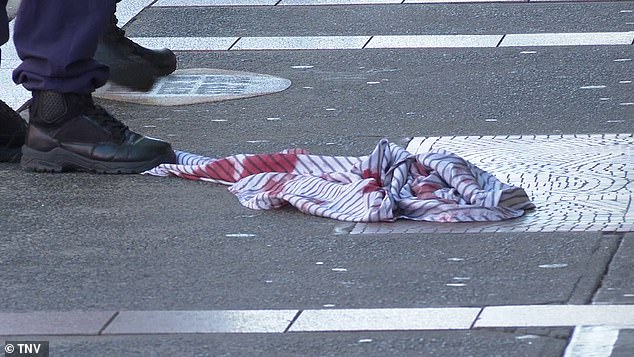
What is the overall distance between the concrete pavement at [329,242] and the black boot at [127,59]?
A: 33cm

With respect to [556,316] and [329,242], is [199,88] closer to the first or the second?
[329,242]

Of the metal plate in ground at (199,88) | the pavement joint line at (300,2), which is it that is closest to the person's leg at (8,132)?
the metal plate in ground at (199,88)

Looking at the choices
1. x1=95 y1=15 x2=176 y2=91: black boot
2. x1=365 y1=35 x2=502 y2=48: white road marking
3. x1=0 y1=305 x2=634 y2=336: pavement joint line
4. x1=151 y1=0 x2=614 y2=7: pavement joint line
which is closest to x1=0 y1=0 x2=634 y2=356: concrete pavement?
x1=0 y1=305 x2=634 y2=336: pavement joint line

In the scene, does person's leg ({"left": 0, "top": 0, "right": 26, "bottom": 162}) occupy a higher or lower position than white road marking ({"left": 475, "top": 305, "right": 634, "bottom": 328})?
lower

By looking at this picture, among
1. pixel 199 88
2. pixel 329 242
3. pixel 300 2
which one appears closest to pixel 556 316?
pixel 329 242

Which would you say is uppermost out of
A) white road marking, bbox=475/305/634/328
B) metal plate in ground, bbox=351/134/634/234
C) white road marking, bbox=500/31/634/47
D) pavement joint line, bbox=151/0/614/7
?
white road marking, bbox=475/305/634/328

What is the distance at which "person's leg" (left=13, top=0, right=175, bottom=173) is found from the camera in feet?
17.0

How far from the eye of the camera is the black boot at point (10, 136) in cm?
543

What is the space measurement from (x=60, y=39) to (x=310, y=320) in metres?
1.94

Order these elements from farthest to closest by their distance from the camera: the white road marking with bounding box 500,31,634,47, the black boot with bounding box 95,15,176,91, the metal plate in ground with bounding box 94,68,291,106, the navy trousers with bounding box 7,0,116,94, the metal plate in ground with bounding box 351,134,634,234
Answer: the white road marking with bounding box 500,31,634,47, the black boot with bounding box 95,15,176,91, the metal plate in ground with bounding box 94,68,291,106, the navy trousers with bounding box 7,0,116,94, the metal plate in ground with bounding box 351,134,634,234

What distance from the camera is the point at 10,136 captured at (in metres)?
5.44

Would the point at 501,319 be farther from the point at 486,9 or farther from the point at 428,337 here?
the point at 486,9

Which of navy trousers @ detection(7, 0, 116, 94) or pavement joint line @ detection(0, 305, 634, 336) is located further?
navy trousers @ detection(7, 0, 116, 94)

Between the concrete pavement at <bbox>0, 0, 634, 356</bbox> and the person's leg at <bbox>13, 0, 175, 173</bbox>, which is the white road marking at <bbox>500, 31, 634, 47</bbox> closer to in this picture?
the concrete pavement at <bbox>0, 0, 634, 356</bbox>
